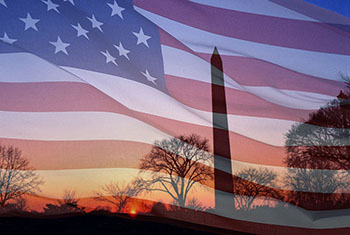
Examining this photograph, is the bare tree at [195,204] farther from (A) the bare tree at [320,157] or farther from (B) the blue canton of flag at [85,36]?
(B) the blue canton of flag at [85,36]

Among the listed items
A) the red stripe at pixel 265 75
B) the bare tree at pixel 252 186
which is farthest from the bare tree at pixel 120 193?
the red stripe at pixel 265 75

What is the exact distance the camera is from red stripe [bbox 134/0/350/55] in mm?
5312

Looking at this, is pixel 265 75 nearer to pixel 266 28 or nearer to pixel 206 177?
pixel 266 28

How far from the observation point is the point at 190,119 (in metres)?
4.84

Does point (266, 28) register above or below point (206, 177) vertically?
above

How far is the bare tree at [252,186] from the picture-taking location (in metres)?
4.28

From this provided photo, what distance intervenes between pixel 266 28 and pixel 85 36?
8.60 ft

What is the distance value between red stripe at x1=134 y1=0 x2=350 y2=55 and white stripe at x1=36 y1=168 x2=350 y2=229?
2373 mm

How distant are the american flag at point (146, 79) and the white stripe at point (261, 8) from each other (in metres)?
0.01

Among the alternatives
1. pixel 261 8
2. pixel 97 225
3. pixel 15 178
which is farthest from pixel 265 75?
pixel 15 178

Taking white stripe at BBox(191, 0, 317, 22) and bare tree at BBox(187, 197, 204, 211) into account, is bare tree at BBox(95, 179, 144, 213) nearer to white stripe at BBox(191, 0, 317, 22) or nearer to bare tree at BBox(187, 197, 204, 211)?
bare tree at BBox(187, 197, 204, 211)

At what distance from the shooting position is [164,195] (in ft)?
13.9

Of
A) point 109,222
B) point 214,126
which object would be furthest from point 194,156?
point 109,222

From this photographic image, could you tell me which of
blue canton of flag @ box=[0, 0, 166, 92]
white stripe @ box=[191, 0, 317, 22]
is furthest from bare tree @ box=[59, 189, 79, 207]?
white stripe @ box=[191, 0, 317, 22]
